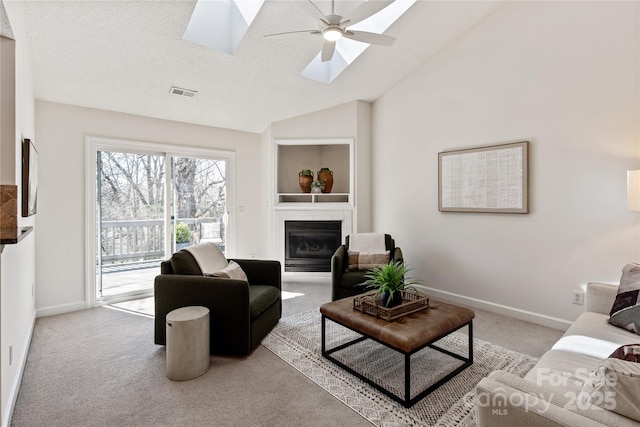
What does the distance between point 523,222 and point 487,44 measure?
203 centimetres

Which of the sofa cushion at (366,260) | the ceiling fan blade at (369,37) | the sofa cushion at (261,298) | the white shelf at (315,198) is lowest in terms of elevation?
the sofa cushion at (261,298)

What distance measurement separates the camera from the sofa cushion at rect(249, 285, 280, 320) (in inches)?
106

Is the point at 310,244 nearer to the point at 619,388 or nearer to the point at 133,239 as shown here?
the point at 133,239

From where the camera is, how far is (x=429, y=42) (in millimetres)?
3855

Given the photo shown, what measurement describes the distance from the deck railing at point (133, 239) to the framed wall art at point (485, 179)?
11.8ft

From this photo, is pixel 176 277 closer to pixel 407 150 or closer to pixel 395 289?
pixel 395 289

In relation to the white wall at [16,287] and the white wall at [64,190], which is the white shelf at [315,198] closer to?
the white wall at [64,190]

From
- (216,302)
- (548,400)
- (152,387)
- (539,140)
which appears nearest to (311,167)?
(539,140)

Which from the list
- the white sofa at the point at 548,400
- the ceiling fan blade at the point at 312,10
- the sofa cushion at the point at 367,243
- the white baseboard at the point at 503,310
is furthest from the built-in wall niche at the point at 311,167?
the white sofa at the point at 548,400

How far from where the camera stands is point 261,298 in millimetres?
2846

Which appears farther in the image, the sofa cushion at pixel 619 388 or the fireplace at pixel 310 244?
the fireplace at pixel 310 244

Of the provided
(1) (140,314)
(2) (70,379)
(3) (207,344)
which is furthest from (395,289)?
(1) (140,314)

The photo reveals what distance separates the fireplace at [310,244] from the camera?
494cm

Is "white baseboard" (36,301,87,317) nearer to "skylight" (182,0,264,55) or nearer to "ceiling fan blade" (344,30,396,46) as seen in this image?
"skylight" (182,0,264,55)
